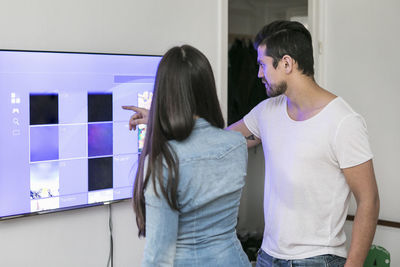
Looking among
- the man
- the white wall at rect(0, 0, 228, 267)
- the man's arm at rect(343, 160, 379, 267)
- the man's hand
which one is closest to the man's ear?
the man

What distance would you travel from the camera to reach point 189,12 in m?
2.68

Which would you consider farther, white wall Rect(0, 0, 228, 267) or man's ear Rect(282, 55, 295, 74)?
white wall Rect(0, 0, 228, 267)

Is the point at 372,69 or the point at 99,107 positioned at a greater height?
the point at 372,69

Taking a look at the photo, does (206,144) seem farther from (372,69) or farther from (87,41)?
(372,69)

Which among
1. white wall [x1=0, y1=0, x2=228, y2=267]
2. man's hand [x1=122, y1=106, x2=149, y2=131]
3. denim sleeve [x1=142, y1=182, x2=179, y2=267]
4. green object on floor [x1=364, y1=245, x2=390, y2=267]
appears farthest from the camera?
green object on floor [x1=364, y1=245, x2=390, y2=267]

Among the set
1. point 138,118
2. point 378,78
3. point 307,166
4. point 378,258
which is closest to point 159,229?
point 138,118

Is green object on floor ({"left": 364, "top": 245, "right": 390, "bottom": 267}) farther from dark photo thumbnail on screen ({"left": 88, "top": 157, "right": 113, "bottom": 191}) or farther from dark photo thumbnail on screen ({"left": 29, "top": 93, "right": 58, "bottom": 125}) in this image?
dark photo thumbnail on screen ({"left": 29, "top": 93, "right": 58, "bottom": 125})

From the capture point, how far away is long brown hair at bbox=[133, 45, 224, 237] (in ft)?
4.03

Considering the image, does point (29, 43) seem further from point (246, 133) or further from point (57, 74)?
point (246, 133)

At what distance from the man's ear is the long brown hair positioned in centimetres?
65

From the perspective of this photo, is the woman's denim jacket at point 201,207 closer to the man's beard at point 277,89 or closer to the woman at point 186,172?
the woman at point 186,172

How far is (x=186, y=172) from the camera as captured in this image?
1.25m

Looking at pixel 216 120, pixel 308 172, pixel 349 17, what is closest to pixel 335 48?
pixel 349 17

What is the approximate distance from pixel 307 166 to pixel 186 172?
70cm
